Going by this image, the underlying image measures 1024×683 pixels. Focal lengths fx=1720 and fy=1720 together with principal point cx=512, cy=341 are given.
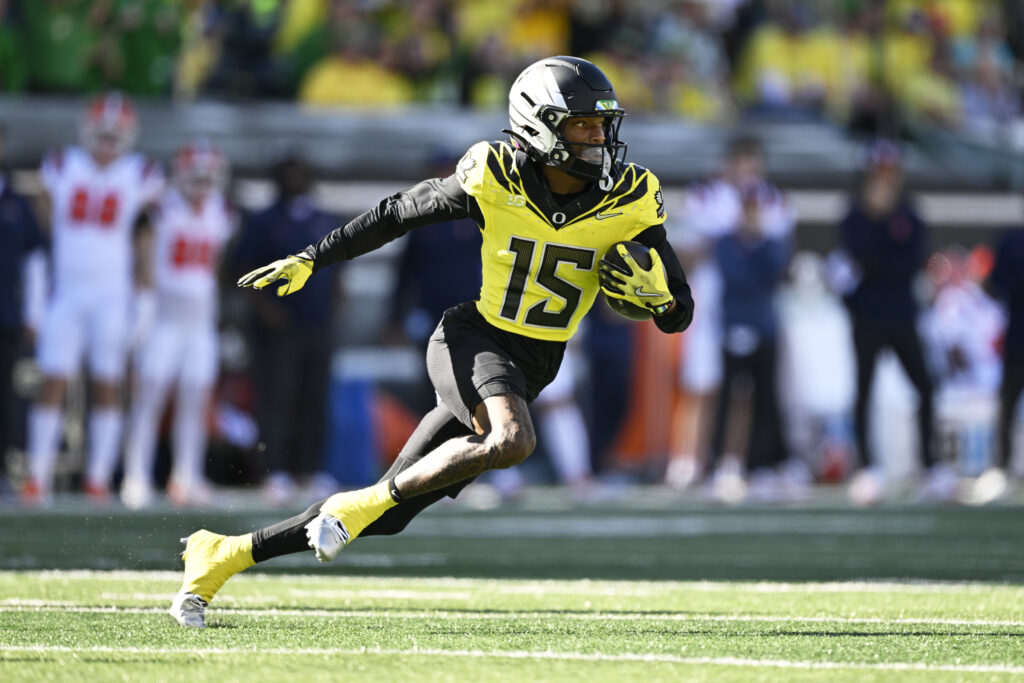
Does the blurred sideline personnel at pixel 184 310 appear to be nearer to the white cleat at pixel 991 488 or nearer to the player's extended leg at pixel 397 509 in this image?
the white cleat at pixel 991 488

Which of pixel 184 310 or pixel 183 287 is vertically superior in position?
pixel 183 287

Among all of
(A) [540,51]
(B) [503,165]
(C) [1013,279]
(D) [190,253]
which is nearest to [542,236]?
(B) [503,165]

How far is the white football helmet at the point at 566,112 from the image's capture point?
16.3ft

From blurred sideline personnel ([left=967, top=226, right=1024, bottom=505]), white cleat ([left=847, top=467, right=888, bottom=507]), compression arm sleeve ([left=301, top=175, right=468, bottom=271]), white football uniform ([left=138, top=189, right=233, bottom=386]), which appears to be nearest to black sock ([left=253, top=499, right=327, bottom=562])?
compression arm sleeve ([left=301, top=175, right=468, bottom=271])

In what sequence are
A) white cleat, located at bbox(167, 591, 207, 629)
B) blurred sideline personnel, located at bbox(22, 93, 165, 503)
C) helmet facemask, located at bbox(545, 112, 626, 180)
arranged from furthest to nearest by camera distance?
blurred sideline personnel, located at bbox(22, 93, 165, 503)
helmet facemask, located at bbox(545, 112, 626, 180)
white cleat, located at bbox(167, 591, 207, 629)

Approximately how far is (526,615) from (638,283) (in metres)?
1.02

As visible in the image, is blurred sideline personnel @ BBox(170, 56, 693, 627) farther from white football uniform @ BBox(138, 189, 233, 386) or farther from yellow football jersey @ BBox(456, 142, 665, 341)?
white football uniform @ BBox(138, 189, 233, 386)

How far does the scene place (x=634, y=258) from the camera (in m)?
4.83

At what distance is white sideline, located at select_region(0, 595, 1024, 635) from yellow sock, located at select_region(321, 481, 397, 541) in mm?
382

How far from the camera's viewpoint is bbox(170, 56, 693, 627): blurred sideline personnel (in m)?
4.85

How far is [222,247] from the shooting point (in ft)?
32.8

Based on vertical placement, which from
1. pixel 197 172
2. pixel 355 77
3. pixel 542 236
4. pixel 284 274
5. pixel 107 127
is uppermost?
pixel 355 77

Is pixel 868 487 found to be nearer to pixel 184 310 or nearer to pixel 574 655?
pixel 184 310

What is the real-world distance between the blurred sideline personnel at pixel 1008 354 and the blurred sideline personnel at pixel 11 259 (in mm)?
5796
